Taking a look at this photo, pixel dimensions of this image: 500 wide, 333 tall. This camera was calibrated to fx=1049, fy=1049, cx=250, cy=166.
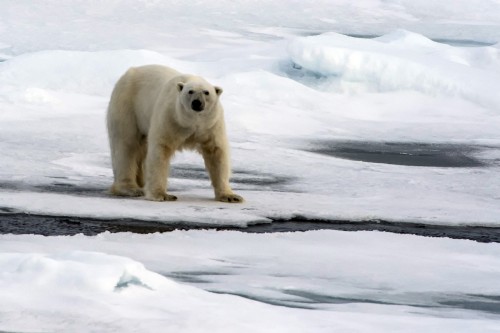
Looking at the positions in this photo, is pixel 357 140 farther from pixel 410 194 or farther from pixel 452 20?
pixel 452 20

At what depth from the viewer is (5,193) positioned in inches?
257

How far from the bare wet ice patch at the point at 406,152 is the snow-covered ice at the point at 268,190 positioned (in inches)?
3.3

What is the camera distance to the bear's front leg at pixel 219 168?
6.61m

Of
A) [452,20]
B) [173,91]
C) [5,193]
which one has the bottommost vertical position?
[5,193]

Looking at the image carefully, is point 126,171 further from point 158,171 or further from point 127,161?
point 158,171

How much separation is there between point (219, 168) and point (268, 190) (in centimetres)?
80

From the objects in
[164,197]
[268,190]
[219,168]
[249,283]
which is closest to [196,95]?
[219,168]

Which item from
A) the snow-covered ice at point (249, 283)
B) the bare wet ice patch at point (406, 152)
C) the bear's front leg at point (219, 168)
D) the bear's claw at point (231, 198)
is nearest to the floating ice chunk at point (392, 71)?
the bare wet ice patch at point (406, 152)

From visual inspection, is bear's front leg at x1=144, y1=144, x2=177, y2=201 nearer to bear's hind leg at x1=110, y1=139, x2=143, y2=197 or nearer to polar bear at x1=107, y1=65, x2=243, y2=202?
polar bear at x1=107, y1=65, x2=243, y2=202

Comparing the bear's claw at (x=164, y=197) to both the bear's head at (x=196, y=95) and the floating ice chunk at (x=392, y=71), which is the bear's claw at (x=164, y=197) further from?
the floating ice chunk at (x=392, y=71)

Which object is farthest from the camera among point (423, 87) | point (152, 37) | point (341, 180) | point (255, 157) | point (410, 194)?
point (152, 37)

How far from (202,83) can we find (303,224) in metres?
1.10

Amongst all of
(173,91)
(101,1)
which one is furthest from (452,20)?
(173,91)

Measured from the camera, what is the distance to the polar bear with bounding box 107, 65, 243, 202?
6.49m
